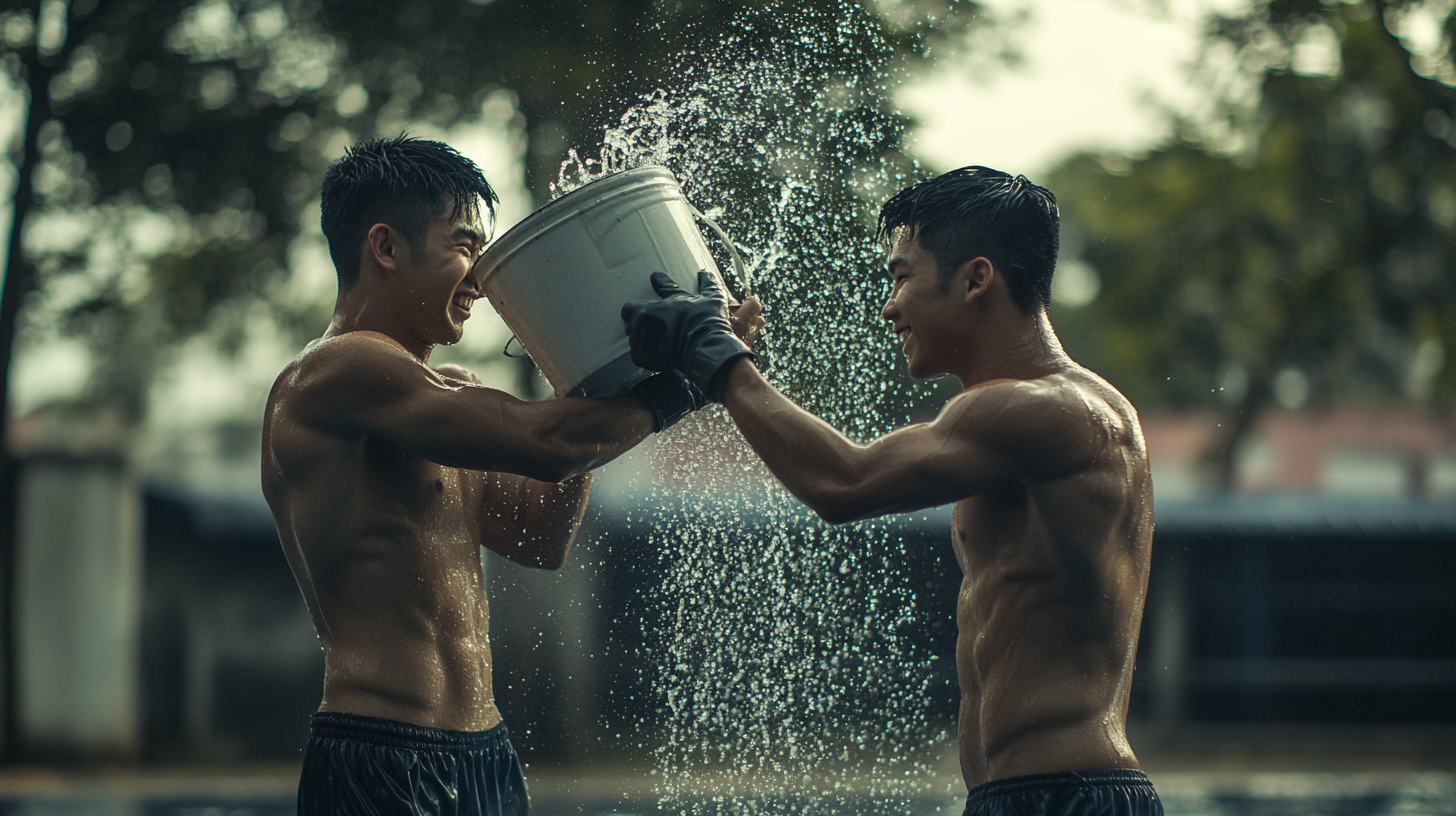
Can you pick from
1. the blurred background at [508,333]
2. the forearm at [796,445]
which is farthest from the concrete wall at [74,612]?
the forearm at [796,445]

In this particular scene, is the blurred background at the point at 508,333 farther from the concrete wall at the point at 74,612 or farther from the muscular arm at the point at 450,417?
the muscular arm at the point at 450,417

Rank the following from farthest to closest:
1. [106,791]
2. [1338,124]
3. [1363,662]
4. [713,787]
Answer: [1363,662]
[1338,124]
[106,791]
[713,787]

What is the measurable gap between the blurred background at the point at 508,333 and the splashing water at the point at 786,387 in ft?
2.43

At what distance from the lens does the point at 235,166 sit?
29.3 ft

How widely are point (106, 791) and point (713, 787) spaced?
13.1 feet

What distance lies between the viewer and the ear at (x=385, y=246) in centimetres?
224

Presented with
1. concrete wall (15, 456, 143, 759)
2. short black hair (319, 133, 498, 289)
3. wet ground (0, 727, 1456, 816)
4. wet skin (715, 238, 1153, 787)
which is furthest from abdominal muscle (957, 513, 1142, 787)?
concrete wall (15, 456, 143, 759)

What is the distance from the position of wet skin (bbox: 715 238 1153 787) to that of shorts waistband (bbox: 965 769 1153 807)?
0.01 m

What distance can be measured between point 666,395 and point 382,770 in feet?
2.47

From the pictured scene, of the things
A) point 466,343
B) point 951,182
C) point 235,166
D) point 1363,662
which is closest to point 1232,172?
point 1363,662

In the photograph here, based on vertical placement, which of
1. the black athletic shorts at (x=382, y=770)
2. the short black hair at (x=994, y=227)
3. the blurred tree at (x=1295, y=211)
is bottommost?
the black athletic shorts at (x=382, y=770)

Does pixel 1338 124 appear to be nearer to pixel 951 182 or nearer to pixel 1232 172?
pixel 1232 172

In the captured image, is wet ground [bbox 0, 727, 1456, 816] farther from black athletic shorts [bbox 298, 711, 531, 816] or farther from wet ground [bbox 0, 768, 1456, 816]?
black athletic shorts [bbox 298, 711, 531, 816]

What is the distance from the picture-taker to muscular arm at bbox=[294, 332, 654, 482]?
2068mm
